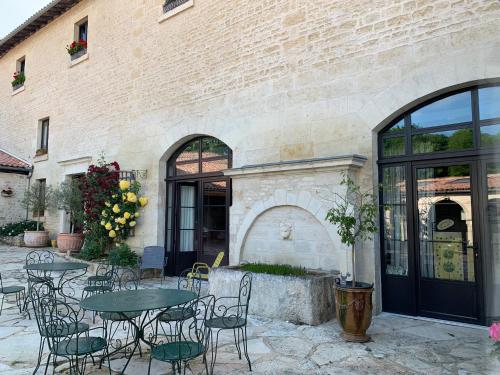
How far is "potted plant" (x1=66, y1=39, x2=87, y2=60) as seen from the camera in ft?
36.3

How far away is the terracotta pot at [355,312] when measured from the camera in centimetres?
407

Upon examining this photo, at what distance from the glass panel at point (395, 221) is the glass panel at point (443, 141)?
37 cm

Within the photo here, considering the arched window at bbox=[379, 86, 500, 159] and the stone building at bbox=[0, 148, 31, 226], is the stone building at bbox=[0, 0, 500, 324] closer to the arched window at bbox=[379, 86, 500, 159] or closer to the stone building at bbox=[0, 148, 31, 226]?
the arched window at bbox=[379, 86, 500, 159]

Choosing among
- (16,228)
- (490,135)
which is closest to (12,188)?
(16,228)

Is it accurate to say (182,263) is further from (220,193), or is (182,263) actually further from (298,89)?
(298,89)

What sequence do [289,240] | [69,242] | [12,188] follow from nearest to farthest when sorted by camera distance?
[289,240]
[69,242]
[12,188]

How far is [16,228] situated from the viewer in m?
12.6

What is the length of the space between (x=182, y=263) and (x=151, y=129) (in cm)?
304

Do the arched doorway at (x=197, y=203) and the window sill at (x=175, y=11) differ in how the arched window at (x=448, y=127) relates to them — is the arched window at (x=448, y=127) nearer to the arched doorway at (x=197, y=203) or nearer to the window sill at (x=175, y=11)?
the arched doorway at (x=197, y=203)

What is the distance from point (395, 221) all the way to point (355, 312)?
167 cm

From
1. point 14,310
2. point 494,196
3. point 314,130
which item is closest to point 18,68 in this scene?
point 14,310

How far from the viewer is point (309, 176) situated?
220 inches

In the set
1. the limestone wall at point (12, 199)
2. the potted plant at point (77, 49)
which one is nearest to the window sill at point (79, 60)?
the potted plant at point (77, 49)

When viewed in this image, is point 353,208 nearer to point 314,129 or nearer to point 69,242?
point 314,129
